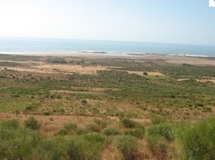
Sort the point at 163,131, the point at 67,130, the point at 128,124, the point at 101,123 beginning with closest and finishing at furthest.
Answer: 1. the point at 163,131
2. the point at 67,130
3. the point at 101,123
4. the point at 128,124

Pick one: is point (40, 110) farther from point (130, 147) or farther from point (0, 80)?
point (0, 80)

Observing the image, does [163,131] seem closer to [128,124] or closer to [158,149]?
[158,149]

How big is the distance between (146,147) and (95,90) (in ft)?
111

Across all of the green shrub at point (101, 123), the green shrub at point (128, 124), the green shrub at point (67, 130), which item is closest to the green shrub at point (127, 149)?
the green shrub at point (67, 130)

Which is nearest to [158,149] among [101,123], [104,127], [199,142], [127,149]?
[127,149]

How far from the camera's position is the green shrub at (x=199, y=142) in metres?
9.67

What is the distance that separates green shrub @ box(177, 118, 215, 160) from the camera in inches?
381

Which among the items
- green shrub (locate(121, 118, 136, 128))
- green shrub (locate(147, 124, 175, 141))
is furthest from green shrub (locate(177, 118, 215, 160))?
green shrub (locate(121, 118, 136, 128))

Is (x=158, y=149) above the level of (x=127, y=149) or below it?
below

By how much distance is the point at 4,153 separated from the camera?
33.5 feet

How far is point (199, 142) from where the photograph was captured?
9.86m

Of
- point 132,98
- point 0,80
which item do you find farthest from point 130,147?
point 0,80

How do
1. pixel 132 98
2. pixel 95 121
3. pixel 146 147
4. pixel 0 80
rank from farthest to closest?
1. pixel 0 80
2. pixel 132 98
3. pixel 95 121
4. pixel 146 147

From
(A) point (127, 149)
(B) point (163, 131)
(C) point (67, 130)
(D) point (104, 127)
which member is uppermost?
(A) point (127, 149)
